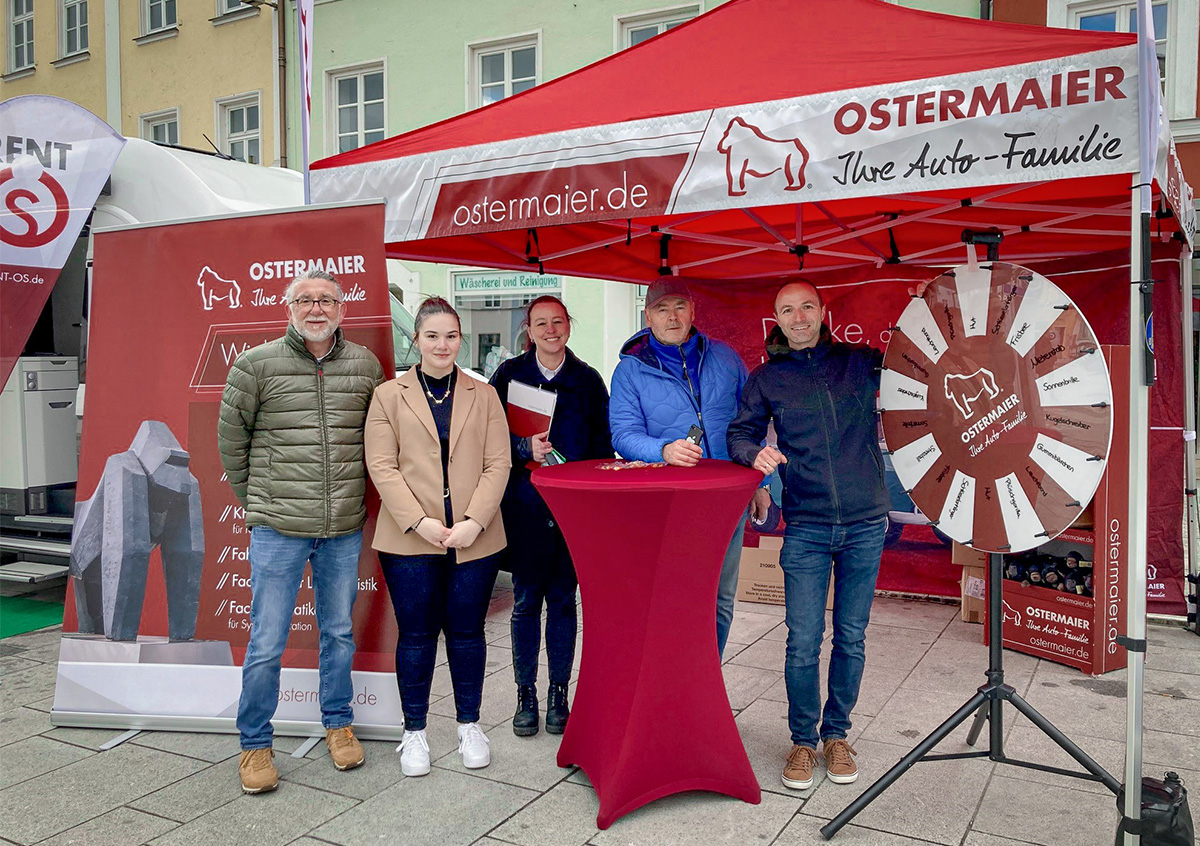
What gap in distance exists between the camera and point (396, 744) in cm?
344

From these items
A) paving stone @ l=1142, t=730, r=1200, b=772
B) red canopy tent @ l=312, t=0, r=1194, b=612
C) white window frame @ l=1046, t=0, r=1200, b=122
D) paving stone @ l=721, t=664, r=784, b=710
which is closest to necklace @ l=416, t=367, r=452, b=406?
red canopy tent @ l=312, t=0, r=1194, b=612

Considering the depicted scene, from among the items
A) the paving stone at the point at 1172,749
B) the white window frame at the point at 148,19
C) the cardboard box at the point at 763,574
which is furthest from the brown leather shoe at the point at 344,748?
the white window frame at the point at 148,19

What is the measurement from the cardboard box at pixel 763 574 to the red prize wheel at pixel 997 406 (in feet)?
8.86

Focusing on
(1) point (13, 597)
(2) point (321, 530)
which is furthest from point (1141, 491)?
(1) point (13, 597)

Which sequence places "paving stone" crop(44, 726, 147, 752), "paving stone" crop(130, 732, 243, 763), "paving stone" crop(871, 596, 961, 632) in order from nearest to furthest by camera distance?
"paving stone" crop(130, 732, 243, 763) → "paving stone" crop(44, 726, 147, 752) → "paving stone" crop(871, 596, 961, 632)

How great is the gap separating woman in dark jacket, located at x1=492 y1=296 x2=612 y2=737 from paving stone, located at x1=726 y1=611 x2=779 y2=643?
1.53 metres

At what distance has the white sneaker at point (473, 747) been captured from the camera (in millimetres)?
3197

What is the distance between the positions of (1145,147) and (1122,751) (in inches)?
87.4

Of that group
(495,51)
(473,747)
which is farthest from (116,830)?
(495,51)

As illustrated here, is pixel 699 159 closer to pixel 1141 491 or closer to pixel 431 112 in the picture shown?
pixel 1141 491

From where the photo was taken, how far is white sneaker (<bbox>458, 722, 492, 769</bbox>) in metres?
3.20

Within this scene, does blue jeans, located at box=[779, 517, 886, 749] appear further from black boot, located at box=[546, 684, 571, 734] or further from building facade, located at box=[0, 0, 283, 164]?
building facade, located at box=[0, 0, 283, 164]

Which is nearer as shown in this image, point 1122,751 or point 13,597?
point 1122,751

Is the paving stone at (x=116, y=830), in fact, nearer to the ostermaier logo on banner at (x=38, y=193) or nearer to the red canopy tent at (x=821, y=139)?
the red canopy tent at (x=821, y=139)
